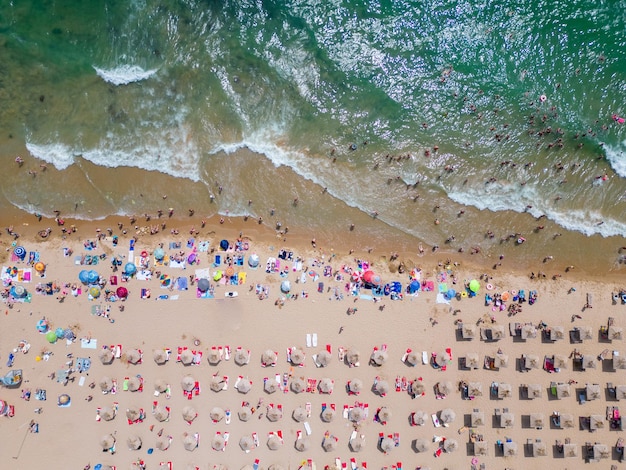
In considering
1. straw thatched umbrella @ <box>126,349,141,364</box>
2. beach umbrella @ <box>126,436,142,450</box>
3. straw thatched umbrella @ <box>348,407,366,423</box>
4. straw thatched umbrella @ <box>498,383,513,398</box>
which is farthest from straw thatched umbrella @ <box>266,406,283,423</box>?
straw thatched umbrella @ <box>498,383,513,398</box>

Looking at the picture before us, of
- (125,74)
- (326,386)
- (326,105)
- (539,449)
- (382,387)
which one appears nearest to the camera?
(539,449)

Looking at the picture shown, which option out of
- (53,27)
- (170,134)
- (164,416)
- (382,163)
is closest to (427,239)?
(382,163)

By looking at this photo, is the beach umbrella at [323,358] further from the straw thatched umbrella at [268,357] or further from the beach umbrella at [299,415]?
the beach umbrella at [299,415]

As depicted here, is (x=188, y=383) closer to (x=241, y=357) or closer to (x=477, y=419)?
(x=241, y=357)

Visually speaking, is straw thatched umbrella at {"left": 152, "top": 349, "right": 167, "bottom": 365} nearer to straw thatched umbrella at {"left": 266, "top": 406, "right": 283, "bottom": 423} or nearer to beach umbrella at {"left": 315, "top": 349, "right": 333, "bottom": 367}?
straw thatched umbrella at {"left": 266, "top": 406, "right": 283, "bottom": 423}

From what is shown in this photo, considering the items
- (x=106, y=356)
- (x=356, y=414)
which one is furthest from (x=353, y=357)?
(x=106, y=356)

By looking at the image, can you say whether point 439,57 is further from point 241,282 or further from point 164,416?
point 164,416

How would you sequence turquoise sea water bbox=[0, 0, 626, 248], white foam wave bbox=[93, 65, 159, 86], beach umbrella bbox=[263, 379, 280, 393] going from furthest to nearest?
white foam wave bbox=[93, 65, 159, 86] → turquoise sea water bbox=[0, 0, 626, 248] → beach umbrella bbox=[263, 379, 280, 393]
